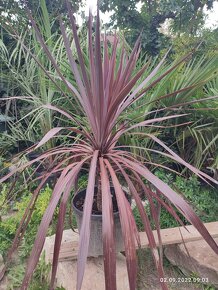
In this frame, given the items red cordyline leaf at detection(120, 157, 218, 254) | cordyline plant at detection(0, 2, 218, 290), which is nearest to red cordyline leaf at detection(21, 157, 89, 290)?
cordyline plant at detection(0, 2, 218, 290)

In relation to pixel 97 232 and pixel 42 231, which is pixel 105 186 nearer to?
pixel 42 231

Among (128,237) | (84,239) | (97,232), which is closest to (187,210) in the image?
(128,237)

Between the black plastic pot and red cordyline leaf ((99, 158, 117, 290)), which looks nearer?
red cordyline leaf ((99, 158, 117, 290))

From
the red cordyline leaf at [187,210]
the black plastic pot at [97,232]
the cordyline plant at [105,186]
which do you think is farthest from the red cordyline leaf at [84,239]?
the black plastic pot at [97,232]

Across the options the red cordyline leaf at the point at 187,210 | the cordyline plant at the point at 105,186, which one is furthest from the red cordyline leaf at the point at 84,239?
the red cordyline leaf at the point at 187,210

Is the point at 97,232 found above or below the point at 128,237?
above

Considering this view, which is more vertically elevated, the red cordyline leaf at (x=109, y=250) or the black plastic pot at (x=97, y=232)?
the black plastic pot at (x=97, y=232)

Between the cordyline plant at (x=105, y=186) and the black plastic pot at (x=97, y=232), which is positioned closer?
the cordyline plant at (x=105, y=186)

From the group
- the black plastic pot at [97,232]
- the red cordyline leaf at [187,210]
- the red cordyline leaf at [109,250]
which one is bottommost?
the red cordyline leaf at [109,250]

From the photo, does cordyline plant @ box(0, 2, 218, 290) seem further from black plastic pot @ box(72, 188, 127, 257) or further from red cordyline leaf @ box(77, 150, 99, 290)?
black plastic pot @ box(72, 188, 127, 257)

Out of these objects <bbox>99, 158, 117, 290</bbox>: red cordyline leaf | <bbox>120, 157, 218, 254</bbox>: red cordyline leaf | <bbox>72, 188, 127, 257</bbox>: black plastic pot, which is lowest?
<bbox>99, 158, 117, 290</bbox>: red cordyline leaf

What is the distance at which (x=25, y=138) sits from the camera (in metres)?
2.03

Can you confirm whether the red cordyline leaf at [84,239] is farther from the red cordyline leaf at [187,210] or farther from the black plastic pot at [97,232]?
the black plastic pot at [97,232]

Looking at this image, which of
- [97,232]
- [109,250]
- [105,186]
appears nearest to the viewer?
[109,250]
